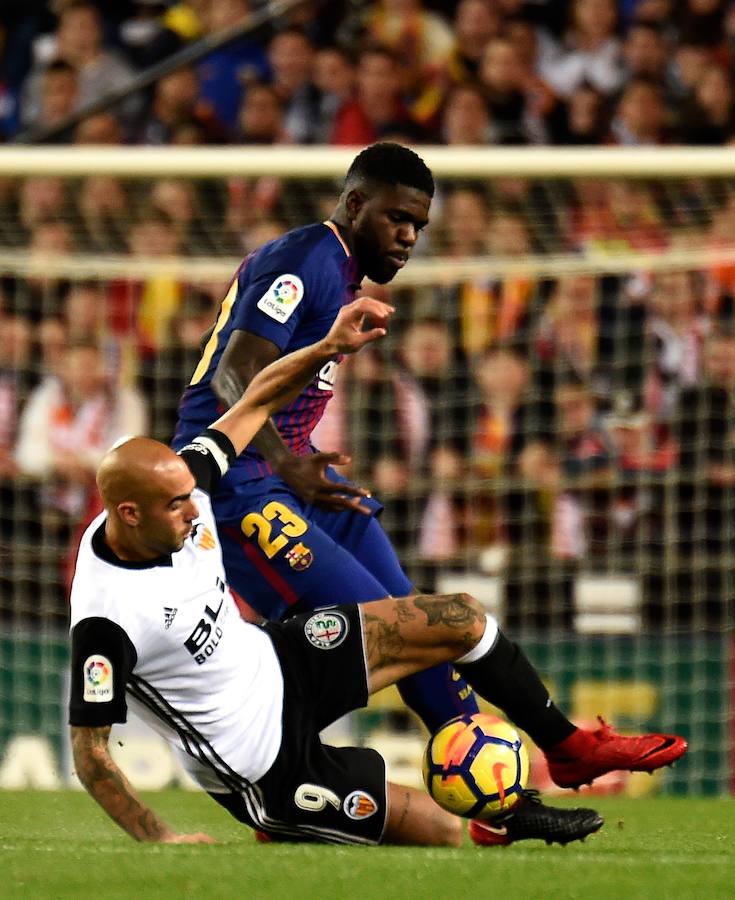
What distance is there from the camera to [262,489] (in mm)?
5629

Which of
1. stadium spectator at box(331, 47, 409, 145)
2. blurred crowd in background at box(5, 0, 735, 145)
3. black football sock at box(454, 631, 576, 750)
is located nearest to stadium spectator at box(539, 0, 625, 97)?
blurred crowd in background at box(5, 0, 735, 145)

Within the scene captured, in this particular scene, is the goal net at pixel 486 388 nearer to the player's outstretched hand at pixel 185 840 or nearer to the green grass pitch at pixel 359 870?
the green grass pitch at pixel 359 870

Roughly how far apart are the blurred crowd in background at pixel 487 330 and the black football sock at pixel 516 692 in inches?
132

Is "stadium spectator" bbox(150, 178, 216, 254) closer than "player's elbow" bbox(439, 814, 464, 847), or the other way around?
"player's elbow" bbox(439, 814, 464, 847)

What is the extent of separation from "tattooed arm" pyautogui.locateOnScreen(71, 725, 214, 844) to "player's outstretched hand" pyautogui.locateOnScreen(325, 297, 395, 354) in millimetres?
1344

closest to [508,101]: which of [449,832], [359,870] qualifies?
[449,832]

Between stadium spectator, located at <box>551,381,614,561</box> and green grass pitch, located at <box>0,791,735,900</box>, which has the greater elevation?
stadium spectator, located at <box>551,381,614,561</box>

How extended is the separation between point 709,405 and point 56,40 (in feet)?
19.4

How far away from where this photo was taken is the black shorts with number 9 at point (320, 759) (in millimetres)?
5078

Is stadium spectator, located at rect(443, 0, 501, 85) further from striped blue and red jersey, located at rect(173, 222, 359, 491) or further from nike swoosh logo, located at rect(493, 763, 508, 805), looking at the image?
nike swoosh logo, located at rect(493, 763, 508, 805)

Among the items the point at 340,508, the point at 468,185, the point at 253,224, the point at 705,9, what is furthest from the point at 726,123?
the point at 340,508

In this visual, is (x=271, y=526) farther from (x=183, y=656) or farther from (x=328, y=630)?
(x=183, y=656)

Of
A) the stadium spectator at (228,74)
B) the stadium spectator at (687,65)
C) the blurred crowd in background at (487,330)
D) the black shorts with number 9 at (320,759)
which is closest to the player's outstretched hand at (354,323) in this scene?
the black shorts with number 9 at (320,759)

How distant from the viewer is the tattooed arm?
4.68m
